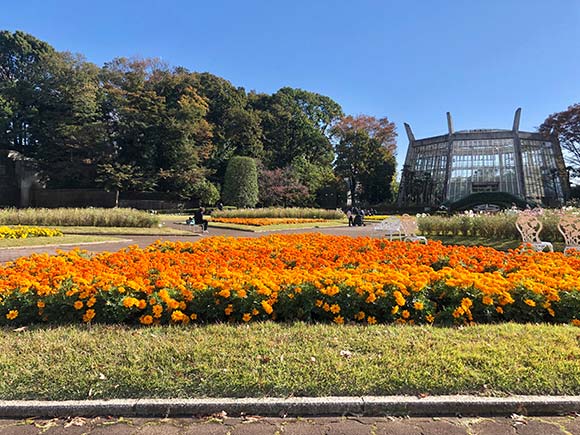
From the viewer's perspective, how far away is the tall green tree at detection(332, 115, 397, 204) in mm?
50344

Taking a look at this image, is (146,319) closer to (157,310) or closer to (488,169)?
(157,310)

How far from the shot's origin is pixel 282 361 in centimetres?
306

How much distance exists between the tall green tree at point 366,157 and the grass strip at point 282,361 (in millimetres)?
47617

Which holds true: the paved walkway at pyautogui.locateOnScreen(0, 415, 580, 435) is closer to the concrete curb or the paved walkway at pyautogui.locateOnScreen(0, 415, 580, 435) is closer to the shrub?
the concrete curb

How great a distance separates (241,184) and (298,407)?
1493 inches

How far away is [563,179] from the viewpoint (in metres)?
49.1

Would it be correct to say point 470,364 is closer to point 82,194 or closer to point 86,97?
point 82,194

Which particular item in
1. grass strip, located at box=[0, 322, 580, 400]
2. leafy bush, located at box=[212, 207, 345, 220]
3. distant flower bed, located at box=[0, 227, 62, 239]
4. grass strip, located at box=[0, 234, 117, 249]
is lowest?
grass strip, located at box=[0, 322, 580, 400]

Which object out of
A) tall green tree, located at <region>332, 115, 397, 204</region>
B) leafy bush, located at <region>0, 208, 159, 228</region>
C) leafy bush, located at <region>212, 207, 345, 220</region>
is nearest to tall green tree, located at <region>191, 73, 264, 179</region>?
tall green tree, located at <region>332, 115, 397, 204</region>

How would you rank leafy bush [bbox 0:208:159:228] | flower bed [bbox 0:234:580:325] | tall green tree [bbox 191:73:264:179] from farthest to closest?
tall green tree [bbox 191:73:264:179] → leafy bush [bbox 0:208:159:228] → flower bed [bbox 0:234:580:325]

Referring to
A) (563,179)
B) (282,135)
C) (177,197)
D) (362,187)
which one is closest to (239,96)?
(282,135)

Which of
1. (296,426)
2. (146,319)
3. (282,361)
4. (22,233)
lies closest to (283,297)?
(282,361)

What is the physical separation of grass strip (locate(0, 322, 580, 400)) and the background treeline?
36.0 metres

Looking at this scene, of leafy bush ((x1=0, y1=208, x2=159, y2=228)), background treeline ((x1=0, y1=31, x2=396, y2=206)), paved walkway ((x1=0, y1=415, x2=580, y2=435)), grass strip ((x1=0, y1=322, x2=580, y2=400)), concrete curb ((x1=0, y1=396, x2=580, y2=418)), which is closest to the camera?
paved walkway ((x1=0, y1=415, x2=580, y2=435))
